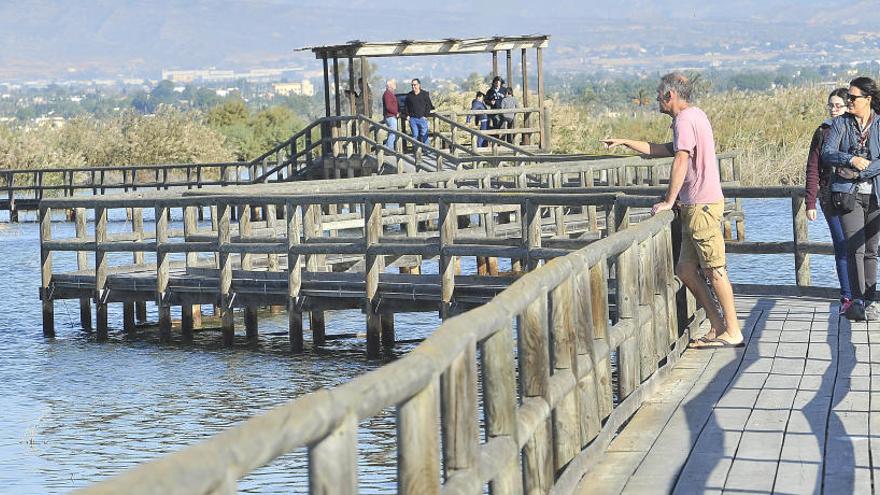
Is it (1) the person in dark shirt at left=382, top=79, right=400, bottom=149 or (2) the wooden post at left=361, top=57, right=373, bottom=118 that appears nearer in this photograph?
(1) the person in dark shirt at left=382, top=79, right=400, bottom=149

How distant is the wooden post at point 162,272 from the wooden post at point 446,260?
10.2 feet

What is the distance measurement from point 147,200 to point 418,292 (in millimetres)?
3010

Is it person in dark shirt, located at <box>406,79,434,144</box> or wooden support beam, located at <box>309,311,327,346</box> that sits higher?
person in dark shirt, located at <box>406,79,434,144</box>

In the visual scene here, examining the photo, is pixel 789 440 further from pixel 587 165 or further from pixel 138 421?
pixel 587 165

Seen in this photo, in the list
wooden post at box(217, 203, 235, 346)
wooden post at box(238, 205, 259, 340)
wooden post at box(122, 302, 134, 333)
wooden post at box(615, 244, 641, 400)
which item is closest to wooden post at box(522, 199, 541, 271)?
wooden post at box(217, 203, 235, 346)

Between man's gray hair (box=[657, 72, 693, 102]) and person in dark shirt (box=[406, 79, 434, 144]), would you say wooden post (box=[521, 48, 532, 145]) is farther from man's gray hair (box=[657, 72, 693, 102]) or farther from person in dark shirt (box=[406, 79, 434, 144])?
man's gray hair (box=[657, 72, 693, 102])

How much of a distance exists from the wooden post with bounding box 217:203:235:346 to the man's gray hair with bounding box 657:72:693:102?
242 inches

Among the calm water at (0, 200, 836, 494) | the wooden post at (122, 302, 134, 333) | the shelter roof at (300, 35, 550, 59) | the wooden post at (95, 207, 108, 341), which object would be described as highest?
the shelter roof at (300, 35, 550, 59)

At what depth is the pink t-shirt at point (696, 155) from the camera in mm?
9945

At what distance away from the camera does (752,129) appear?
3731 cm

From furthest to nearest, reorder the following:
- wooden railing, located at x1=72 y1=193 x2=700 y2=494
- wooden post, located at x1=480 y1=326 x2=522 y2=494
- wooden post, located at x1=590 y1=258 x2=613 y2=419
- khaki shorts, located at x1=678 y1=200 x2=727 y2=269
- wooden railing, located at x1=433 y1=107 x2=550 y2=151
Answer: wooden railing, located at x1=433 y1=107 x2=550 y2=151 → khaki shorts, located at x1=678 y1=200 x2=727 y2=269 → wooden post, located at x1=590 y1=258 x2=613 y2=419 → wooden post, located at x1=480 y1=326 x2=522 y2=494 → wooden railing, located at x1=72 y1=193 x2=700 y2=494

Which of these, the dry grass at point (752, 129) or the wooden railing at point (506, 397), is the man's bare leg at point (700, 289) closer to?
the wooden railing at point (506, 397)

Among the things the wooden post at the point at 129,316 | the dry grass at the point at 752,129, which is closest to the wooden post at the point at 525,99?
the dry grass at the point at 752,129

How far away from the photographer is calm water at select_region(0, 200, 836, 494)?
10891 mm
